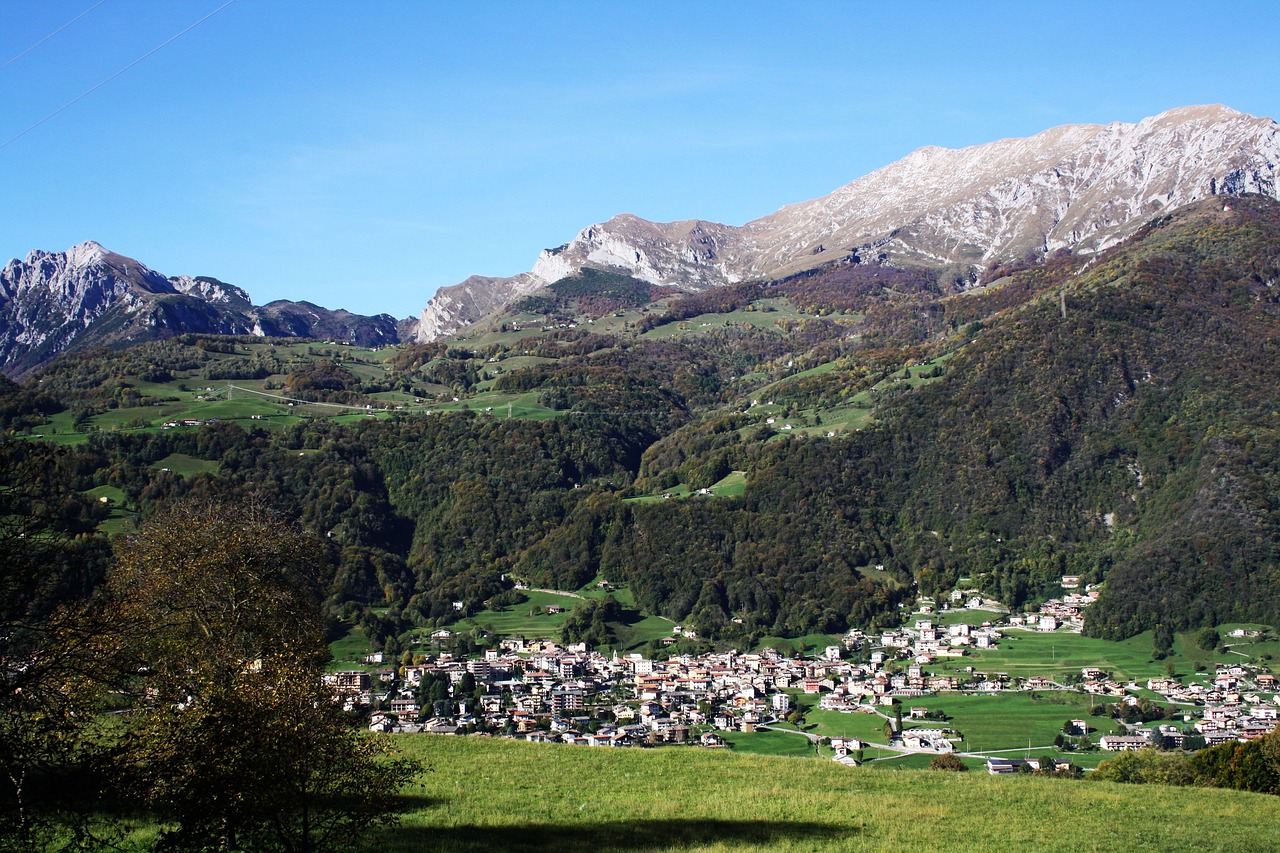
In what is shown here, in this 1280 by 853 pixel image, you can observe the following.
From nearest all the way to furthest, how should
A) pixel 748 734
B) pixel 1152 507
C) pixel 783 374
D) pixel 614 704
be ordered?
pixel 748 734, pixel 614 704, pixel 1152 507, pixel 783 374

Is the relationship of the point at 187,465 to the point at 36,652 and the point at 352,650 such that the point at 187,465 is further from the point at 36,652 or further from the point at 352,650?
the point at 36,652

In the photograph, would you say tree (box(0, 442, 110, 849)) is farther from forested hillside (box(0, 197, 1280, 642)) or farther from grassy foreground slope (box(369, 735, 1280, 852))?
forested hillside (box(0, 197, 1280, 642))

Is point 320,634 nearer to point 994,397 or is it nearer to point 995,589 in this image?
point 995,589

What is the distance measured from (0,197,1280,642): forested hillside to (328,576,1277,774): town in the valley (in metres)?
10.4

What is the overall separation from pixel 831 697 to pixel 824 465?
5404 centimetres

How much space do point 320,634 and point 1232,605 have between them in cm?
7315

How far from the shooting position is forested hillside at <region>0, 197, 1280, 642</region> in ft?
289

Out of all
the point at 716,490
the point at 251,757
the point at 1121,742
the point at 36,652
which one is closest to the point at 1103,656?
the point at 1121,742

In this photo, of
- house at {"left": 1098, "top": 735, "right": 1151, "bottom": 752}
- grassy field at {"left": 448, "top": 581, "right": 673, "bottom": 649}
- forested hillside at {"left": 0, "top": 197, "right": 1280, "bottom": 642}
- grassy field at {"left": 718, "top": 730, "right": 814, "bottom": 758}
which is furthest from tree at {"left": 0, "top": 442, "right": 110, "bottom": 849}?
forested hillside at {"left": 0, "top": 197, "right": 1280, "bottom": 642}

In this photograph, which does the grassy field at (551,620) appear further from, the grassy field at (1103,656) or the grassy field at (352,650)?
the grassy field at (1103,656)

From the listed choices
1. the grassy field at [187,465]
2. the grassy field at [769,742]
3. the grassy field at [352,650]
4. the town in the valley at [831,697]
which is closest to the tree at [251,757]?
the town in the valley at [831,697]

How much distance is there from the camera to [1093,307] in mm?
120562

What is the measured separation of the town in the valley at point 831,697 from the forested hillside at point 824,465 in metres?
10.4

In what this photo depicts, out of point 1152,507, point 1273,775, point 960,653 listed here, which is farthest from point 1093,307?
point 1273,775
